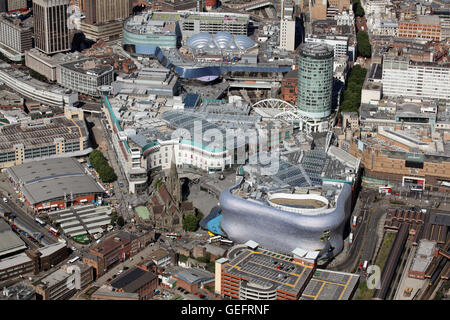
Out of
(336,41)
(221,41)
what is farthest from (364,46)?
(221,41)

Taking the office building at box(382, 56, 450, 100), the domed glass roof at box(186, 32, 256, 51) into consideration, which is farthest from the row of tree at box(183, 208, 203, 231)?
the domed glass roof at box(186, 32, 256, 51)

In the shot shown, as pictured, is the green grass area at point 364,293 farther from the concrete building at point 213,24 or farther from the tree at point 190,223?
the concrete building at point 213,24

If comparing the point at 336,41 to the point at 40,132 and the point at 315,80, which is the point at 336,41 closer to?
the point at 315,80

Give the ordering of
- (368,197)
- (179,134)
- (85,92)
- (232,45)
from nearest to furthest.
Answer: (368,197), (179,134), (85,92), (232,45)

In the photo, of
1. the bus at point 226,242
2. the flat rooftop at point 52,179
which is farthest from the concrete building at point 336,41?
the bus at point 226,242

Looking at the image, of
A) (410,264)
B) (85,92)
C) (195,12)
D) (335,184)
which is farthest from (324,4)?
(410,264)

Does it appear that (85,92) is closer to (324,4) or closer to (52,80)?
(52,80)
